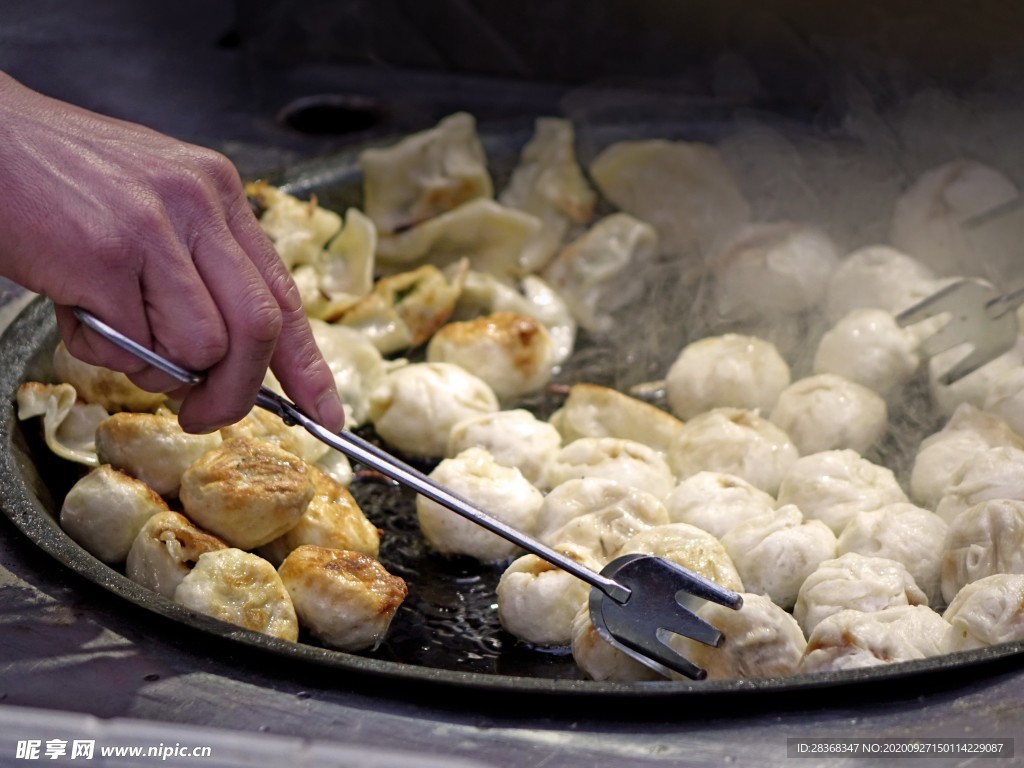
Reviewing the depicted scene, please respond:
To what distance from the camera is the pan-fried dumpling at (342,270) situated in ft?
10.0

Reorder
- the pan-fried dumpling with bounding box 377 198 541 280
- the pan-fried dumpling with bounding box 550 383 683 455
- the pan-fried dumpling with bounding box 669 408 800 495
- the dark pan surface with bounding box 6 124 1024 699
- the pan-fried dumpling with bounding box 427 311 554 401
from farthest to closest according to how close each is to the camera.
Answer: the pan-fried dumpling with bounding box 377 198 541 280, the pan-fried dumpling with bounding box 427 311 554 401, the pan-fried dumpling with bounding box 550 383 683 455, the pan-fried dumpling with bounding box 669 408 800 495, the dark pan surface with bounding box 6 124 1024 699

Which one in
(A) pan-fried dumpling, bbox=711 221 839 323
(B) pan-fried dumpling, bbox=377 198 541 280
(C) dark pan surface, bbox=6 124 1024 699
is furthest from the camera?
(B) pan-fried dumpling, bbox=377 198 541 280

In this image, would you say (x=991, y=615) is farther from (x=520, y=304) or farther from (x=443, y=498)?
(x=520, y=304)

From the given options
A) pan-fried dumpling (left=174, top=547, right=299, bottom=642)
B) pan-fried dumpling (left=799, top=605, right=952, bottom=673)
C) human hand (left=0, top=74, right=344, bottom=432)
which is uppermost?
human hand (left=0, top=74, right=344, bottom=432)

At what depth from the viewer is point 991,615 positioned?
5.79 ft

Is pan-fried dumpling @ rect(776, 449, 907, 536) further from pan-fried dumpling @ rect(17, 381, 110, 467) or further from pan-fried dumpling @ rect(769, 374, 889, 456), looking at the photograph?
pan-fried dumpling @ rect(17, 381, 110, 467)

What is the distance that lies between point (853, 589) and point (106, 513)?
4.44 ft

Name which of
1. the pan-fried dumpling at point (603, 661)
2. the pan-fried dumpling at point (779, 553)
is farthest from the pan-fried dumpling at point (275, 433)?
the pan-fried dumpling at point (779, 553)

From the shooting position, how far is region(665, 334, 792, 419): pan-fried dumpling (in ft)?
9.00

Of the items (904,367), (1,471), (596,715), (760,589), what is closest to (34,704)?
(1,471)

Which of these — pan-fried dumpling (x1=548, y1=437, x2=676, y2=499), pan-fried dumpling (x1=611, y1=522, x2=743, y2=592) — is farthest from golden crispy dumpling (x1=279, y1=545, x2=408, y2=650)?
pan-fried dumpling (x1=548, y1=437, x2=676, y2=499)

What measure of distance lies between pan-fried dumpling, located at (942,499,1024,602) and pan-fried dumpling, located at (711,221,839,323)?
→ 1138mm

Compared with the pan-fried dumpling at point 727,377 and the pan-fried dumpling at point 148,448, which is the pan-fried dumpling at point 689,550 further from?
the pan-fried dumpling at point 148,448

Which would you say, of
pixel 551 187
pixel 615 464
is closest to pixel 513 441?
pixel 615 464
